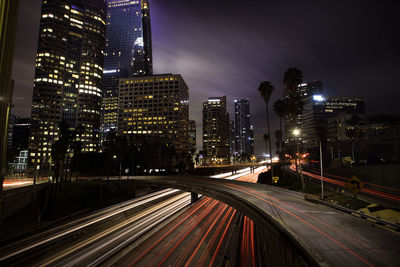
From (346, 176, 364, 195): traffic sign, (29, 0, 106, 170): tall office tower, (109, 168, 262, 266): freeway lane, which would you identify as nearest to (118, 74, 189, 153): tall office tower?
(29, 0, 106, 170): tall office tower

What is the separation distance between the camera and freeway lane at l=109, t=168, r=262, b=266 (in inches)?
978

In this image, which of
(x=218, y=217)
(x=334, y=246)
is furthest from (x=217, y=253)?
(x=334, y=246)

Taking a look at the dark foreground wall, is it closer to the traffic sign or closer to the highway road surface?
the traffic sign

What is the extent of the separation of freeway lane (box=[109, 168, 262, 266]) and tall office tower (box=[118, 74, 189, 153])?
143078 millimetres

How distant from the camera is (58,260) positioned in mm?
23344

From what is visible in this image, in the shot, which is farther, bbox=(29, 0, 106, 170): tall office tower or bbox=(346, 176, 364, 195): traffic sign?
bbox=(29, 0, 106, 170): tall office tower

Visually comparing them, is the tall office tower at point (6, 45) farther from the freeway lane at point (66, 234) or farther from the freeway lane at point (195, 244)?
the freeway lane at point (195, 244)

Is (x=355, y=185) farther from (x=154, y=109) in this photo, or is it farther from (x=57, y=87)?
(x=57, y=87)

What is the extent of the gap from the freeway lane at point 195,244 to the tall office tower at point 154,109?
143 meters

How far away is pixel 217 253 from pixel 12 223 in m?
34.4

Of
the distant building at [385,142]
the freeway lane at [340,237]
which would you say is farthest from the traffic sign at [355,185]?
the distant building at [385,142]

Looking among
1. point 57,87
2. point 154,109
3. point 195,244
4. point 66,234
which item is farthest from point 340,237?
point 57,87

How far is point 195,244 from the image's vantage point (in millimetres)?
29266

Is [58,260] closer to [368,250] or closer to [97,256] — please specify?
[97,256]
